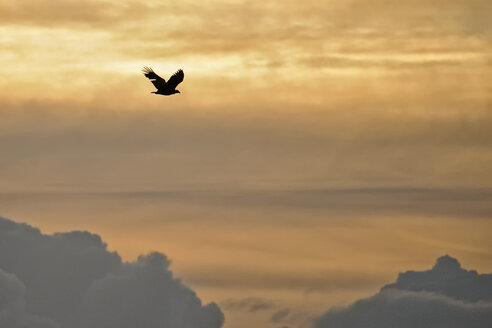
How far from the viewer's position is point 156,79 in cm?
9600

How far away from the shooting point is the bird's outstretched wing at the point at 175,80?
9544cm

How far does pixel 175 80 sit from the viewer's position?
314 ft

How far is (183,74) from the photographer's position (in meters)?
95.3

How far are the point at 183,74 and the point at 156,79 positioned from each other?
12.5 ft

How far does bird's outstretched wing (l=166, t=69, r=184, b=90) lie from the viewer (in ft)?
313
